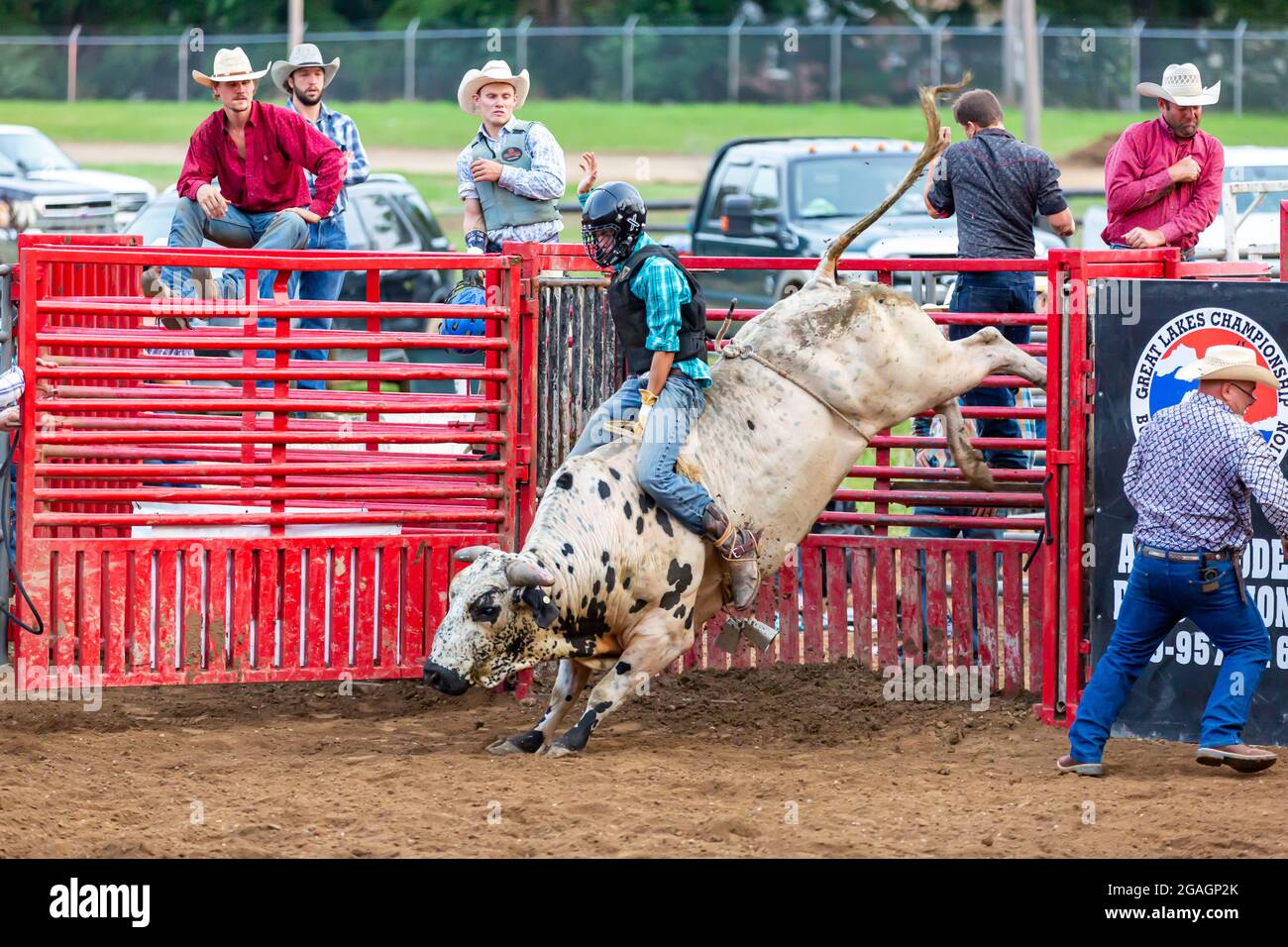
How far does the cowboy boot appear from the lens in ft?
26.0

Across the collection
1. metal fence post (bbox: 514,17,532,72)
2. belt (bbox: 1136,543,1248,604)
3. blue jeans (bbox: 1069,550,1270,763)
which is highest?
metal fence post (bbox: 514,17,532,72)

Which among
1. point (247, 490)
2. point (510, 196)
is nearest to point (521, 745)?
point (247, 490)

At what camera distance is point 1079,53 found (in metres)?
40.8

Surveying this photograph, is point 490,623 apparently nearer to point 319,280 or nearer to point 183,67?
point 319,280

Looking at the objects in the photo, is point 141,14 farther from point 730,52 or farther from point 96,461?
→ point 96,461

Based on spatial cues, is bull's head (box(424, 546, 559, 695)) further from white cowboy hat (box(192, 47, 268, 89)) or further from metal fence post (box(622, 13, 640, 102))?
metal fence post (box(622, 13, 640, 102))

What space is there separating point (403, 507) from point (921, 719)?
2.70 metres

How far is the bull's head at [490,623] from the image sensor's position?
7395 millimetres

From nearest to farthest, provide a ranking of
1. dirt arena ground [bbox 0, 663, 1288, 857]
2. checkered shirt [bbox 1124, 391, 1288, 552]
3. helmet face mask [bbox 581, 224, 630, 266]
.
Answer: dirt arena ground [bbox 0, 663, 1288, 857] → checkered shirt [bbox 1124, 391, 1288, 552] → helmet face mask [bbox 581, 224, 630, 266]

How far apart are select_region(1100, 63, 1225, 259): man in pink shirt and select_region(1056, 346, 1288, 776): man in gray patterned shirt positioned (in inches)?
106

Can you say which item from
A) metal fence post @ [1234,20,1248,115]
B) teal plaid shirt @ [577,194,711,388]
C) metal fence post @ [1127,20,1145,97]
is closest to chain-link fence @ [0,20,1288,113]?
metal fence post @ [1127,20,1145,97]

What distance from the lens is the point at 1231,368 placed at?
23.1ft

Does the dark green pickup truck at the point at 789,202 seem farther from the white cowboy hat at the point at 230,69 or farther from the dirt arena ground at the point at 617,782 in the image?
the dirt arena ground at the point at 617,782

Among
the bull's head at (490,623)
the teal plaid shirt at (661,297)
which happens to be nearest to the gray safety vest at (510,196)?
the teal plaid shirt at (661,297)
